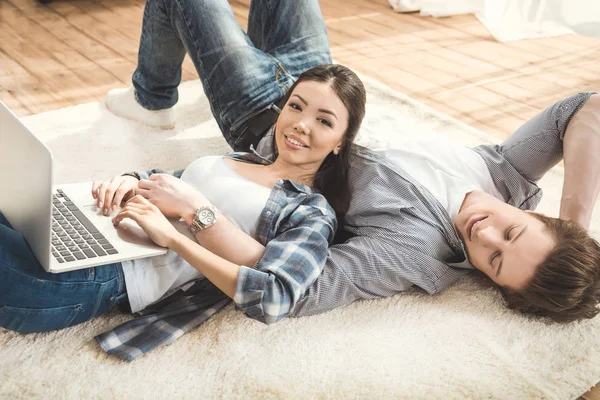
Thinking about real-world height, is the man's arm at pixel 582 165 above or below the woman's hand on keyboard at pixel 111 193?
above

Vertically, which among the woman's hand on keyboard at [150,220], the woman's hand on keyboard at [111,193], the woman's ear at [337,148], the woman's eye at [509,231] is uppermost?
the woman's eye at [509,231]

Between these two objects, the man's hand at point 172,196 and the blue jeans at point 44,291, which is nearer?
the blue jeans at point 44,291

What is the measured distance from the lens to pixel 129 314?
144 centimetres

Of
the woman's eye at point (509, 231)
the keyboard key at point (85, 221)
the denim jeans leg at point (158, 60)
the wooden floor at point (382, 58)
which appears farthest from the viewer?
the wooden floor at point (382, 58)

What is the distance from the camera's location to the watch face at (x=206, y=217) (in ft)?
4.46

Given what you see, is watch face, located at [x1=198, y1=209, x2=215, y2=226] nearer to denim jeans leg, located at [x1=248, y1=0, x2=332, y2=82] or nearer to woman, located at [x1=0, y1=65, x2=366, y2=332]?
woman, located at [x1=0, y1=65, x2=366, y2=332]

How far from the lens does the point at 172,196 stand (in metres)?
1.42

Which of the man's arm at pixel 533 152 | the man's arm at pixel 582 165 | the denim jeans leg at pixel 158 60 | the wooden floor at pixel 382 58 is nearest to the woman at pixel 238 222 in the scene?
the man's arm at pixel 533 152

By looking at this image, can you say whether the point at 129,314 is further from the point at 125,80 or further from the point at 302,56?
the point at 125,80

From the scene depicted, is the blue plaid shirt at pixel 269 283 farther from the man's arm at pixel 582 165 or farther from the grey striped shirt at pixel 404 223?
the man's arm at pixel 582 165

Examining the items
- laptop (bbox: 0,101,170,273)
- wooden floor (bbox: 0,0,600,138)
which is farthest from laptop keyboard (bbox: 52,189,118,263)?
wooden floor (bbox: 0,0,600,138)

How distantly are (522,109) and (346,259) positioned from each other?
1.67 m

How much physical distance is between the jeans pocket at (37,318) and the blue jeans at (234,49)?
772 mm

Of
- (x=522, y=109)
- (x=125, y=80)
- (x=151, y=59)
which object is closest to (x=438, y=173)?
(x=151, y=59)
